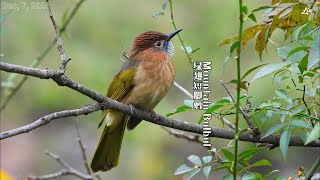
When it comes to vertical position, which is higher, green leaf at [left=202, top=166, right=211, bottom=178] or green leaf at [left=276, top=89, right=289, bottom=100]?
green leaf at [left=276, top=89, right=289, bottom=100]

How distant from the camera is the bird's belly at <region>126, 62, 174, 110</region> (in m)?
4.17

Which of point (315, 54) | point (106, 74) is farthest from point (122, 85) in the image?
point (106, 74)

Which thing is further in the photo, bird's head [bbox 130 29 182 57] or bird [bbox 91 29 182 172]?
bird's head [bbox 130 29 182 57]

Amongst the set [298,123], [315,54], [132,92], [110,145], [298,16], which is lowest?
[298,123]

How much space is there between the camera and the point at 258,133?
310 centimetres

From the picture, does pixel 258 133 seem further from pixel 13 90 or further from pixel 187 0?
pixel 187 0

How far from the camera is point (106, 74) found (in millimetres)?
8148

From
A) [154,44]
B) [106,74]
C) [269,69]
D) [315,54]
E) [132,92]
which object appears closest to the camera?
[315,54]

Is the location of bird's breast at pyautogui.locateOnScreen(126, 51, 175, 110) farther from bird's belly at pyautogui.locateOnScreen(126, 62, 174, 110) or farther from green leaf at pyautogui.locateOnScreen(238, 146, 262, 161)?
green leaf at pyautogui.locateOnScreen(238, 146, 262, 161)

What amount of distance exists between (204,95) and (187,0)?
6.01 metres

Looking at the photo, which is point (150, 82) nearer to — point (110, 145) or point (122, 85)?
point (122, 85)

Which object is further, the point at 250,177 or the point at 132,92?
the point at 132,92

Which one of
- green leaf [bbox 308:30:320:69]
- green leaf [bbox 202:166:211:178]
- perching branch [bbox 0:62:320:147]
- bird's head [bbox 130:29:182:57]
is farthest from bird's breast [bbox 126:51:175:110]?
green leaf [bbox 308:30:320:69]

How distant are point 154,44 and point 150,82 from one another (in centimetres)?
43
